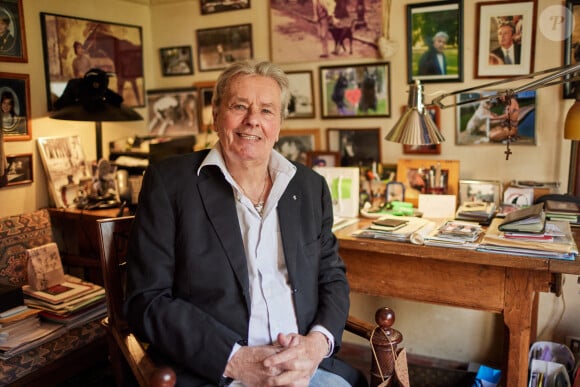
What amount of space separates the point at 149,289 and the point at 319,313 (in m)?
0.54

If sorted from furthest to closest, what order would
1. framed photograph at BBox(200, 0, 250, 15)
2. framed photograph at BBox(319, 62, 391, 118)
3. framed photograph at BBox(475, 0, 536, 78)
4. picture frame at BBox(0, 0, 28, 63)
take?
framed photograph at BBox(200, 0, 250, 15) < framed photograph at BBox(319, 62, 391, 118) < picture frame at BBox(0, 0, 28, 63) < framed photograph at BBox(475, 0, 536, 78)

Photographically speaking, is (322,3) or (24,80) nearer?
(24,80)

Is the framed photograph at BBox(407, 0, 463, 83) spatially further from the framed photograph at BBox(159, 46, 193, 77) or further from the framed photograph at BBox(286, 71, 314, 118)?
the framed photograph at BBox(159, 46, 193, 77)

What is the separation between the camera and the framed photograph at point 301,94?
2.82m

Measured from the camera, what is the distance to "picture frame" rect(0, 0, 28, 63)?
2.42m

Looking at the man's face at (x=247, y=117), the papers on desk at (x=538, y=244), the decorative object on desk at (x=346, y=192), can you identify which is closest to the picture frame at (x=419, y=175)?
the decorative object on desk at (x=346, y=192)

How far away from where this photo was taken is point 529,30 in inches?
90.7

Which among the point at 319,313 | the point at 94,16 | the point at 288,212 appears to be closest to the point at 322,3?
the point at 94,16

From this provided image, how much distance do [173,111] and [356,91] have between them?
1.18 meters

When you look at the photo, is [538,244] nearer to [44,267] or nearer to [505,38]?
[505,38]

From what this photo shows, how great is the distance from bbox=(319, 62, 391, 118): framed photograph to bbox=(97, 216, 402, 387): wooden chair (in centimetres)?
132

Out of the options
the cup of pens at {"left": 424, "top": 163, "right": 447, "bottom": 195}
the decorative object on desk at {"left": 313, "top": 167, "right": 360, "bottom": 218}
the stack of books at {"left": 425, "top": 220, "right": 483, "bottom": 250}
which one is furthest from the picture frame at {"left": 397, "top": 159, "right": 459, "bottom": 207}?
the stack of books at {"left": 425, "top": 220, "right": 483, "bottom": 250}

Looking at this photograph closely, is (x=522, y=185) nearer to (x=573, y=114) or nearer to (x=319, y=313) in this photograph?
(x=573, y=114)

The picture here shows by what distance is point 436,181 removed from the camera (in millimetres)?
2498
